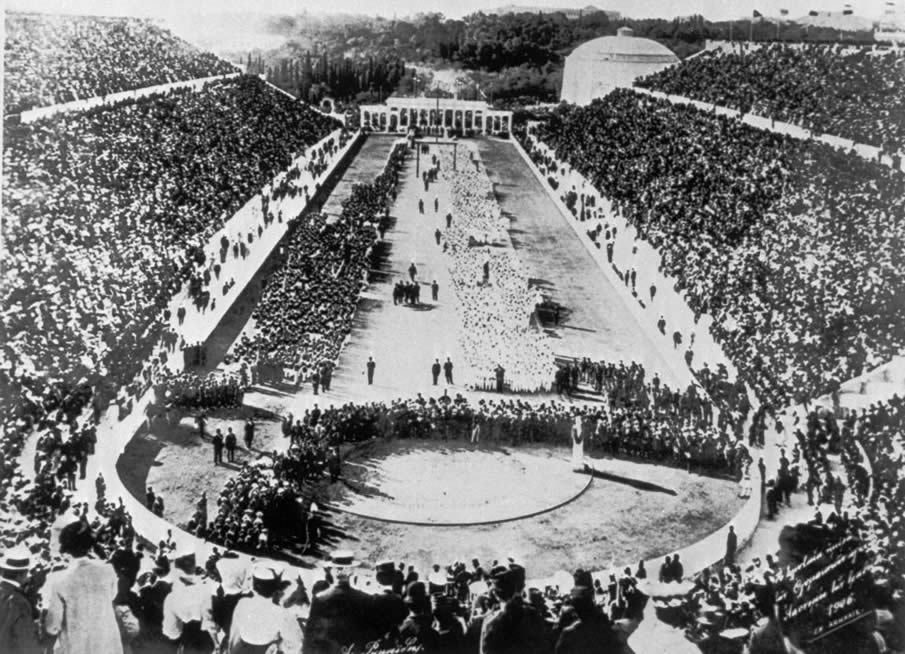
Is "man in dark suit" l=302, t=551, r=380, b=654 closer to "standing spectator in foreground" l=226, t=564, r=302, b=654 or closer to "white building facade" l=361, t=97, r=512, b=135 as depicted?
"standing spectator in foreground" l=226, t=564, r=302, b=654

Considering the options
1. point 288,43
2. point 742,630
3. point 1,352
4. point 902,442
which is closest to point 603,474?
point 902,442

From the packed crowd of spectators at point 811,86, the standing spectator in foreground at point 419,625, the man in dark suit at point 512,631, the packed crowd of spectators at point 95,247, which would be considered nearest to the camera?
the man in dark suit at point 512,631

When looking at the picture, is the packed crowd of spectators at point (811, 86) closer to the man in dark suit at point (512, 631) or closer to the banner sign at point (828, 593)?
the banner sign at point (828, 593)

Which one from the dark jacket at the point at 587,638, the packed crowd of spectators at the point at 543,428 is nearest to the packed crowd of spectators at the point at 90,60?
the packed crowd of spectators at the point at 543,428

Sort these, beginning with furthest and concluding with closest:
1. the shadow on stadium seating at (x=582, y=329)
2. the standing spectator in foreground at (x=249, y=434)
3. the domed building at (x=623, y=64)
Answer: the domed building at (x=623, y=64), the shadow on stadium seating at (x=582, y=329), the standing spectator in foreground at (x=249, y=434)

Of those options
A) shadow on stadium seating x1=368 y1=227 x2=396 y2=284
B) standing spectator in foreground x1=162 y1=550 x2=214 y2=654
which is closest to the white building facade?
shadow on stadium seating x1=368 y1=227 x2=396 y2=284

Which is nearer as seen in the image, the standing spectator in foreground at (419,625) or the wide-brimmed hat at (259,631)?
the wide-brimmed hat at (259,631)
